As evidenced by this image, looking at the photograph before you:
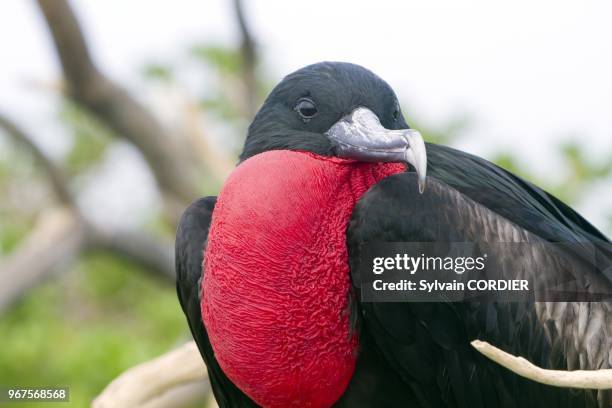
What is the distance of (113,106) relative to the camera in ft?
17.3

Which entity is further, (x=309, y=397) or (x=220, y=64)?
(x=220, y=64)

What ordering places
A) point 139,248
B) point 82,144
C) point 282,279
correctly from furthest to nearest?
point 82,144, point 139,248, point 282,279

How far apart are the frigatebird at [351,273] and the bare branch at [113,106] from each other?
247 cm

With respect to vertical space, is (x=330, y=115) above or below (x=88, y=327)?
below

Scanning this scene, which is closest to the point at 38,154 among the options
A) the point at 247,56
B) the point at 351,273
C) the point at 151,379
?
the point at 247,56

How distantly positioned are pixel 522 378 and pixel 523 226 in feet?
1.23

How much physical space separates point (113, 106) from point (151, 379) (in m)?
2.75

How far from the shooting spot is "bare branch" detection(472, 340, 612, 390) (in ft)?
5.34

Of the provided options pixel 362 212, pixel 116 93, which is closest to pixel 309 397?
pixel 362 212

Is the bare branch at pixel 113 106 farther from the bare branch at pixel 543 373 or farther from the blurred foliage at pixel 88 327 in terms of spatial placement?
the bare branch at pixel 543 373

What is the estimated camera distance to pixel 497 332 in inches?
85.1

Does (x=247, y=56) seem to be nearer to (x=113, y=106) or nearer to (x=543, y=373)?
(x=113, y=106)

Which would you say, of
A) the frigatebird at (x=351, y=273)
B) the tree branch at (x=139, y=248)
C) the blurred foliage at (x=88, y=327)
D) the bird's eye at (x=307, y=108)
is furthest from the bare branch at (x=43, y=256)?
the bird's eye at (x=307, y=108)

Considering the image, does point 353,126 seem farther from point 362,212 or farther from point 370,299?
point 370,299
